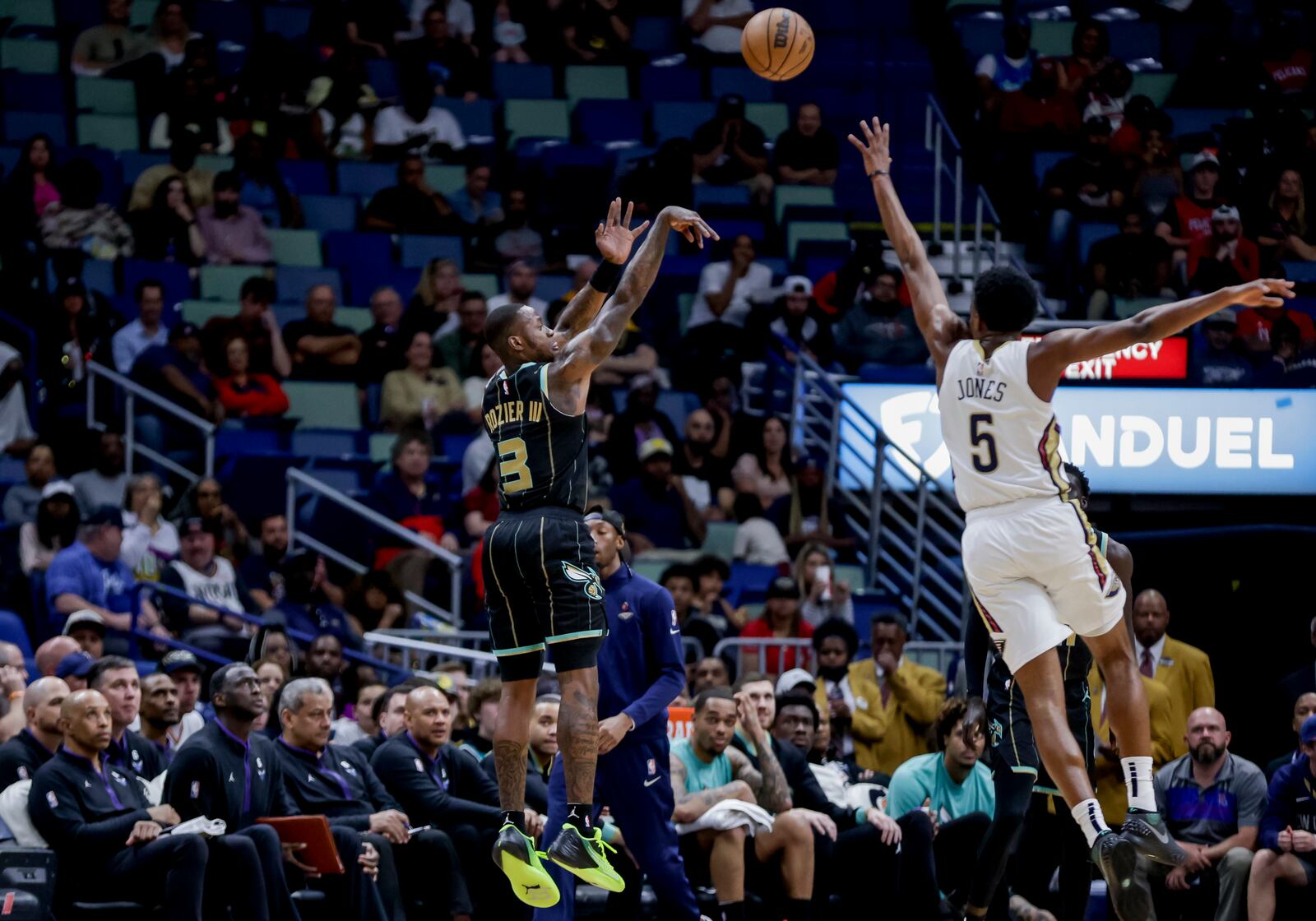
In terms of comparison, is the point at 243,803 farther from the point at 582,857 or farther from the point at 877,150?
the point at 877,150

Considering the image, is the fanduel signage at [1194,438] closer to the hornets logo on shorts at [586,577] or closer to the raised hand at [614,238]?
the raised hand at [614,238]

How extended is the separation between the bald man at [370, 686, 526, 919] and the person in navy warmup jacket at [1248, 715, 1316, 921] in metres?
4.18

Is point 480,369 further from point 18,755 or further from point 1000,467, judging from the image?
point 1000,467

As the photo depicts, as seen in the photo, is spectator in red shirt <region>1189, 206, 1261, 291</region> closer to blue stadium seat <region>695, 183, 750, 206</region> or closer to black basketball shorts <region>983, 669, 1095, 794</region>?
blue stadium seat <region>695, 183, 750, 206</region>

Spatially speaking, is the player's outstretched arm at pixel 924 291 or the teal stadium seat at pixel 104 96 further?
the teal stadium seat at pixel 104 96

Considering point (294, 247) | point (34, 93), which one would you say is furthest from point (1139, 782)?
point (34, 93)

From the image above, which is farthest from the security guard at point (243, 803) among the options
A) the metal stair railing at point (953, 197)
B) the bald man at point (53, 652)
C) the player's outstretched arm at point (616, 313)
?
the metal stair railing at point (953, 197)

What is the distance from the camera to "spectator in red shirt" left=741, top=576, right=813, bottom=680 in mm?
13391

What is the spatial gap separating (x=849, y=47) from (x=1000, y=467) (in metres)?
13.0

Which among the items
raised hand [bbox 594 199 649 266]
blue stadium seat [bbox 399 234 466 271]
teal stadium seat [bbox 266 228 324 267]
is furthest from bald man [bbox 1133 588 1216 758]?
teal stadium seat [bbox 266 228 324 267]

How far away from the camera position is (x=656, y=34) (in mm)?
20031

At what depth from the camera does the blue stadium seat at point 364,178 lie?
18.3m

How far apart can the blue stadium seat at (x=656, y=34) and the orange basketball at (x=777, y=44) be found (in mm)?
10825

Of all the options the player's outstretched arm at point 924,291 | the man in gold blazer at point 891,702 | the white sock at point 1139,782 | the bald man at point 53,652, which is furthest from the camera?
the man in gold blazer at point 891,702
